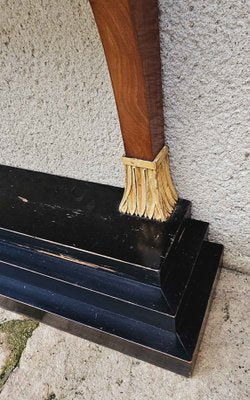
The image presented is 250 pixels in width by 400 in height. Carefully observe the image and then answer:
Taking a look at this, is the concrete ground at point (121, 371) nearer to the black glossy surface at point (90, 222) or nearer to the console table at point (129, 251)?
the console table at point (129, 251)

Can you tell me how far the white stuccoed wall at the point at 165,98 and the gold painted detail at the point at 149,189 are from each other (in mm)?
74

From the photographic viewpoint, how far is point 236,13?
2.67 ft

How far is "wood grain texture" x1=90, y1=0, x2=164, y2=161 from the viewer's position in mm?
729

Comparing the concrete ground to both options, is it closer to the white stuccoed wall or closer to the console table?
the console table

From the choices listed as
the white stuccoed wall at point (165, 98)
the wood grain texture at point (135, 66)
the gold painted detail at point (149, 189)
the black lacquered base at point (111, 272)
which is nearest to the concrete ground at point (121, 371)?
the black lacquered base at point (111, 272)

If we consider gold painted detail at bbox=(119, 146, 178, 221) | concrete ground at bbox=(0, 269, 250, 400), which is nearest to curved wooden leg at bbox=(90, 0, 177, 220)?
gold painted detail at bbox=(119, 146, 178, 221)

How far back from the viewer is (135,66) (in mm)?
807

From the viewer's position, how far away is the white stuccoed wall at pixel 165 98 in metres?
0.88

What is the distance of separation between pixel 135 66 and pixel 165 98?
0.23 m

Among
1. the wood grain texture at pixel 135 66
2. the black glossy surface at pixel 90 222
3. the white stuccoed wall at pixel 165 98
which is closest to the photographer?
the wood grain texture at pixel 135 66

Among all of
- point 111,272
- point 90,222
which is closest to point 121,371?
point 111,272

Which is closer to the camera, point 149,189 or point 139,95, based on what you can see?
point 139,95

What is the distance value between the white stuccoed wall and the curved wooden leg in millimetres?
67

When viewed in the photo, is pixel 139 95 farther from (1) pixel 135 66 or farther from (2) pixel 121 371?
(2) pixel 121 371
